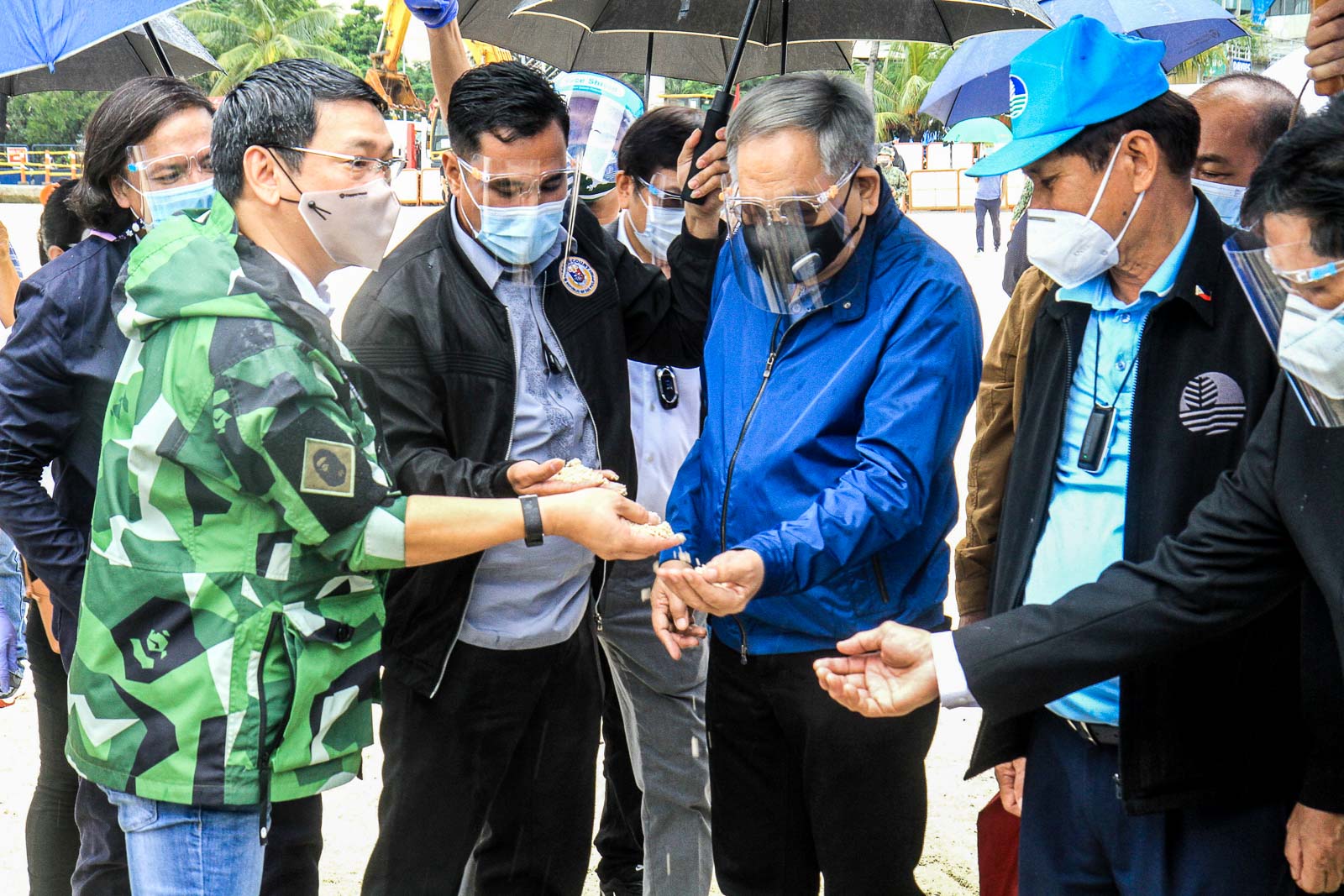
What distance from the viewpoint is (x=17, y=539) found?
301cm

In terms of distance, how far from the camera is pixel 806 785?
2.73 m

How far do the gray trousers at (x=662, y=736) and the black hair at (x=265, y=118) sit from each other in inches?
65.7

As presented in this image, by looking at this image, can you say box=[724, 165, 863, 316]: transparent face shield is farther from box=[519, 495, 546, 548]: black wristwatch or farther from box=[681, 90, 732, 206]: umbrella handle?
box=[519, 495, 546, 548]: black wristwatch

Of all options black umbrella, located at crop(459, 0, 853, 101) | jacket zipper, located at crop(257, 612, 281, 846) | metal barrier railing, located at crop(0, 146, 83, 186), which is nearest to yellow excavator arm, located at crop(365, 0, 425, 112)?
black umbrella, located at crop(459, 0, 853, 101)

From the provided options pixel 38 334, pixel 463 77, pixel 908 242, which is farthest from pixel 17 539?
pixel 908 242

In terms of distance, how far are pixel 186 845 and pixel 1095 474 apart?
1827 millimetres

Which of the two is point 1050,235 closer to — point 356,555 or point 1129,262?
point 1129,262

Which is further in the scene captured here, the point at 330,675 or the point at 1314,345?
the point at 330,675

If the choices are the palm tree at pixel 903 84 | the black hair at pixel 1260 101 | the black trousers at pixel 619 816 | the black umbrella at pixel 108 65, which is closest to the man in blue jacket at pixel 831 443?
the black trousers at pixel 619 816

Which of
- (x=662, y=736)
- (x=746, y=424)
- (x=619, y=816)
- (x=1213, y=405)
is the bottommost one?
(x=619, y=816)

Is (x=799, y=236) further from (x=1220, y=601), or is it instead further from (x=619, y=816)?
(x=619, y=816)

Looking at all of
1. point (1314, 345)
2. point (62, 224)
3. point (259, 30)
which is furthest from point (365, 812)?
point (259, 30)

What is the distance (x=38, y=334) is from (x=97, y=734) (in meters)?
1.20

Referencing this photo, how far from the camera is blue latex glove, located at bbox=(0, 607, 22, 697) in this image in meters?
3.94
